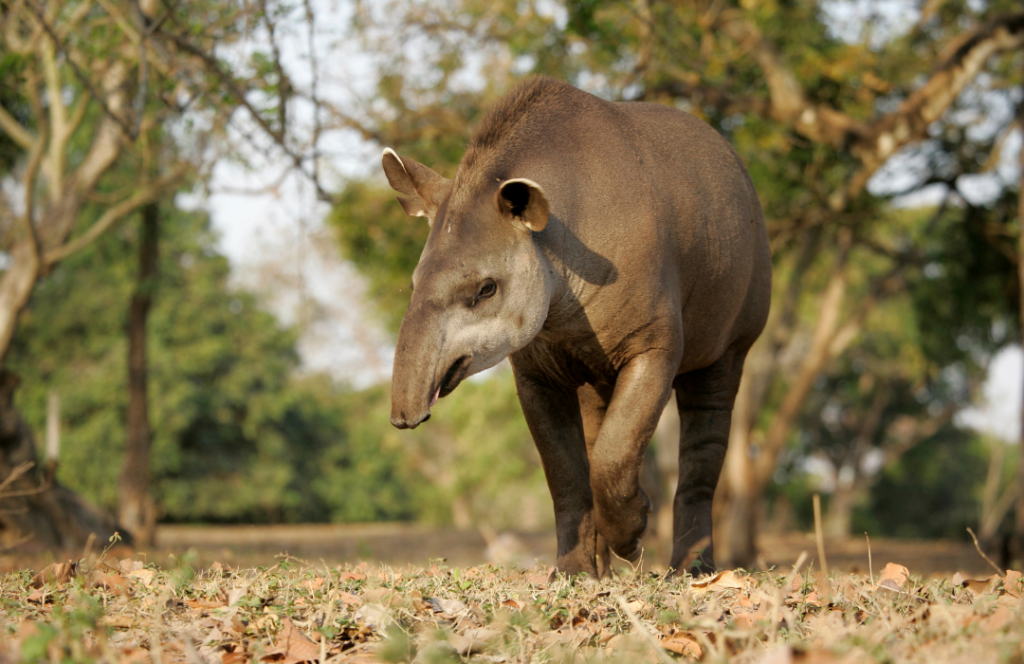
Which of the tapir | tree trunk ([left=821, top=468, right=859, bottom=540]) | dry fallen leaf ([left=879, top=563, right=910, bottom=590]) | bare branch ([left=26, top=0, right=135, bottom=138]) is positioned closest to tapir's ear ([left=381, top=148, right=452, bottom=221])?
the tapir

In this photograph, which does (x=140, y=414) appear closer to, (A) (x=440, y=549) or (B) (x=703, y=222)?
(A) (x=440, y=549)

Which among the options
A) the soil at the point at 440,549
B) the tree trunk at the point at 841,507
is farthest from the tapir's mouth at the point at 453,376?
the tree trunk at the point at 841,507

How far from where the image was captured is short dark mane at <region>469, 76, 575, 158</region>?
174 inches

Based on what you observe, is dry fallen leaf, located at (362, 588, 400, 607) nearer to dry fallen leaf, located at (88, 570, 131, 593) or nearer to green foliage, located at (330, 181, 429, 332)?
dry fallen leaf, located at (88, 570, 131, 593)

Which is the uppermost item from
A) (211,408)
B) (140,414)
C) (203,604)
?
(211,408)

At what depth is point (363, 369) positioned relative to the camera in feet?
115

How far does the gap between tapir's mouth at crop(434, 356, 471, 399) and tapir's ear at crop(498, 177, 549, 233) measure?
64 centimetres

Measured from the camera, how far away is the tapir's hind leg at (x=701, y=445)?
16.3ft

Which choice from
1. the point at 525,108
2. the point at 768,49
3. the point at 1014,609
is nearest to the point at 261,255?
the point at 768,49

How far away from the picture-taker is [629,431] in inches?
163

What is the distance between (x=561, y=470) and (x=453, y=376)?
A: 43.8 inches

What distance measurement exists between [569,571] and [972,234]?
12952mm

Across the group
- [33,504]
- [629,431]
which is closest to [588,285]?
[629,431]

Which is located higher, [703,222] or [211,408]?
[703,222]
